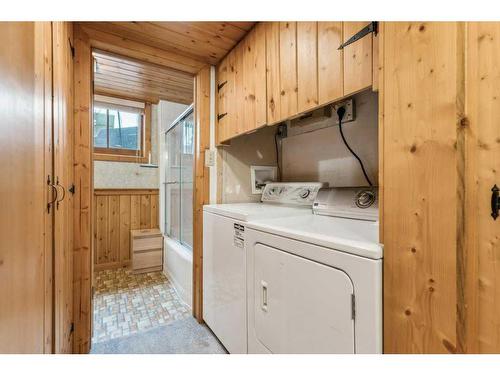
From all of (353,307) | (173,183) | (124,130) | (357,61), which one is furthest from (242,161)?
(124,130)

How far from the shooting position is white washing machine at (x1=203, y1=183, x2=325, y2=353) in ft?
4.35

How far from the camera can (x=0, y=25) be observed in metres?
0.50

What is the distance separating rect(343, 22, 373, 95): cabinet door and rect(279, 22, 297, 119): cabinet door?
0.30m

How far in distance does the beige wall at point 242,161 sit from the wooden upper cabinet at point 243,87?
0.18 m

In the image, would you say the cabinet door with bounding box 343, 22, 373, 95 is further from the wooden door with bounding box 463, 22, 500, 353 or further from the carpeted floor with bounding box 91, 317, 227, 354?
the carpeted floor with bounding box 91, 317, 227, 354

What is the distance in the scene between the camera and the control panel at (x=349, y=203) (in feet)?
3.89

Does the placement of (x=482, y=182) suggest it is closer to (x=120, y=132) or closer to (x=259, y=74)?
(x=259, y=74)

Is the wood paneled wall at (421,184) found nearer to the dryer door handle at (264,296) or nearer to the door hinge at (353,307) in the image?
the door hinge at (353,307)

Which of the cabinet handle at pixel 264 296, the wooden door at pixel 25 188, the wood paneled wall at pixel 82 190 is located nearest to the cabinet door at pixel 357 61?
the cabinet handle at pixel 264 296

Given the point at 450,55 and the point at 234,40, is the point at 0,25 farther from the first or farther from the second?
the point at 234,40

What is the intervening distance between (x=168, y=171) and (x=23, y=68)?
2.69 metres

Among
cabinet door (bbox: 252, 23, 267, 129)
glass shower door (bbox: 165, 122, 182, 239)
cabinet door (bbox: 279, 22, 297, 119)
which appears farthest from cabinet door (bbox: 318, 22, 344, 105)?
glass shower door (bbox: 165, 122, 182, 239)

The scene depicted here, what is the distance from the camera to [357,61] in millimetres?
885
